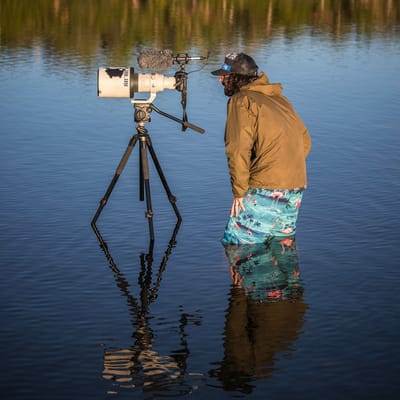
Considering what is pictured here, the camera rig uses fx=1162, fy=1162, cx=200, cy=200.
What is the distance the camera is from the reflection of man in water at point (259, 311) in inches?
252

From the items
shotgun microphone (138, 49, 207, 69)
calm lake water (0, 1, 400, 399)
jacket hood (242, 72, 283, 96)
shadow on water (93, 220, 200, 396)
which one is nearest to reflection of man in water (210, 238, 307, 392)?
calm lake water (0, 1, 400, 399)

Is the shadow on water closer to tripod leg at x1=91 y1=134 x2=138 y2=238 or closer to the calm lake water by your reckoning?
the calm lake water

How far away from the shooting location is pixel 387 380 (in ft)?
20.5

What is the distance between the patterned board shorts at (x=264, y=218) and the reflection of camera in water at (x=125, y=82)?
44.0 inches

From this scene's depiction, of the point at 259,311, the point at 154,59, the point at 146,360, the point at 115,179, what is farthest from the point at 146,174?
the point at 146,360

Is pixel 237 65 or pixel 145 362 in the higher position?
pixel 237 65

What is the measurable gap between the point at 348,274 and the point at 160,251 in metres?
1.48

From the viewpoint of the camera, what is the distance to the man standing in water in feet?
26.6

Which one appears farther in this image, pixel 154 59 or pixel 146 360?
pixel 154 59

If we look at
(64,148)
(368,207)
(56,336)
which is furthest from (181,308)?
(64,148)

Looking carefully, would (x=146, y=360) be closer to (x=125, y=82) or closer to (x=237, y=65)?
(x=237, y=65)

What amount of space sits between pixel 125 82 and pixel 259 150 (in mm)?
1207

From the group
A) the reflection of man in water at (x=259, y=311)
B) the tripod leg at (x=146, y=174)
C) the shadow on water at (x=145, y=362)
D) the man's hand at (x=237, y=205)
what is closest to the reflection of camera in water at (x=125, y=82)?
the tripod leg at (x=146, y=174)

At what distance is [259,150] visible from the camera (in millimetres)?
8258
